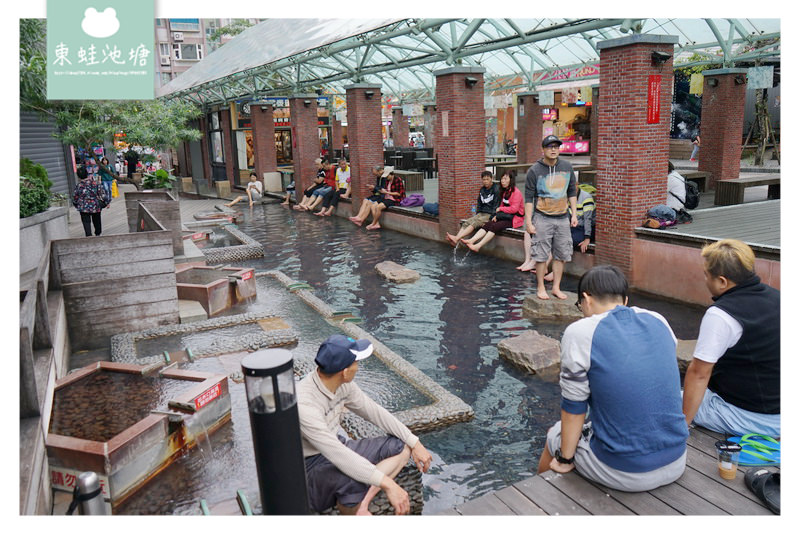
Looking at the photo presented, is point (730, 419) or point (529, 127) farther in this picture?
point (529, 127)

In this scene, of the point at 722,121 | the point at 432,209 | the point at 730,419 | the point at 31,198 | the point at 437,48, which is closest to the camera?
the point at 730,419

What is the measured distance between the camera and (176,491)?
409cm

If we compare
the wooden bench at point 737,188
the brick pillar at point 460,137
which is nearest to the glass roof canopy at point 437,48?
the brick pillar at point 460,137

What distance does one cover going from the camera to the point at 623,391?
3012mm

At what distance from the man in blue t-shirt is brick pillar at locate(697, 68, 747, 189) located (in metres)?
13.5

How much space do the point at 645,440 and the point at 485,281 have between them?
672 cm

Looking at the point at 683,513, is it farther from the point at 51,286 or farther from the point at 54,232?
the point at 54,232

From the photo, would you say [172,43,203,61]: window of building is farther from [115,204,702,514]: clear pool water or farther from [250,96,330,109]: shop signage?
[115,204,702,514]: clear pool water

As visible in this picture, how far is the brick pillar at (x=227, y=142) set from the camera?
26375 mm

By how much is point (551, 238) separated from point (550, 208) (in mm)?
421

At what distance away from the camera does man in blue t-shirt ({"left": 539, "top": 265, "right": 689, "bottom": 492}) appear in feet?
9.89

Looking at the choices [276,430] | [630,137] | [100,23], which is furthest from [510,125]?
[276,430]

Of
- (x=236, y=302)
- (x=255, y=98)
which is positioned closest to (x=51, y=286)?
(x=236, y=302)

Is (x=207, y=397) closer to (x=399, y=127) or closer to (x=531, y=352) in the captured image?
(x=531, y=352)
